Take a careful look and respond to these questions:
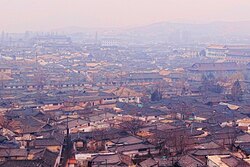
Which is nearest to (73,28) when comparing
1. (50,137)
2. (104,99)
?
(104,99)

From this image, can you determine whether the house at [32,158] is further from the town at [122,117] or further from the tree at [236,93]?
the tree at [236,93]

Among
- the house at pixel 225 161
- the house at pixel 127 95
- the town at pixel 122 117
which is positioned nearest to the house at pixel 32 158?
the town at pixel 122 117

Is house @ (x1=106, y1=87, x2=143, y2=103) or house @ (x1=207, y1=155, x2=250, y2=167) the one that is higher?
house @ (x1=207, y1=155, x2=250, y2=167)

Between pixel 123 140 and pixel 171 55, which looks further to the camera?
pixel 171 55

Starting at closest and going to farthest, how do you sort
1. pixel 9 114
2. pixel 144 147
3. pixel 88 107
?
pixel 144 147, pixel 9 114, pixel 88 107

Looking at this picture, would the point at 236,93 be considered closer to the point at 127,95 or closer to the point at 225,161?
the point at 127,95

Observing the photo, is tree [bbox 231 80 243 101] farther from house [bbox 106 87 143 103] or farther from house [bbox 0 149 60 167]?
house [bbox 0 149 60 167]

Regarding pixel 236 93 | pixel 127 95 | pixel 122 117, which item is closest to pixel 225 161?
pixel 122 117

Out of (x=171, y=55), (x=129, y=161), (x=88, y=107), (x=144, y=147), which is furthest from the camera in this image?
(x=171, y=55)

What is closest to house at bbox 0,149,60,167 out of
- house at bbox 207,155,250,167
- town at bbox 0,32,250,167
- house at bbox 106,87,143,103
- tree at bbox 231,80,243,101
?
town at bbox 0,32,250,167

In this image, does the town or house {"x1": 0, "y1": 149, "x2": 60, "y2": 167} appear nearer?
house {"x1": 0, "y1": 149, "x2": 60, "y2": 167}

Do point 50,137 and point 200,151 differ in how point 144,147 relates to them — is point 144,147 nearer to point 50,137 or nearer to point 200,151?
point 200,151
